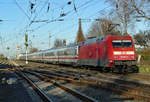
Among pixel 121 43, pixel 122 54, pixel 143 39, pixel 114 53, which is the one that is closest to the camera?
pixel 114 53

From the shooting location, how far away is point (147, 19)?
27.3 m

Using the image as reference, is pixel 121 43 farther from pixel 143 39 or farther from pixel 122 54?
pixel 143 39

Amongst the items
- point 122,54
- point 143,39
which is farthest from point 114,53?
point 143,39

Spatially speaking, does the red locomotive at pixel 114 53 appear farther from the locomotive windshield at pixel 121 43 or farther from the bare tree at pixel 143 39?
the bare tree at pixel 143 39

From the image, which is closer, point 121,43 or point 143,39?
point 121,43

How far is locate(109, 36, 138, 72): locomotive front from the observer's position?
17.7 m

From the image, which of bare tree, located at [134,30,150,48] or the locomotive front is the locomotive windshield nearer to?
the locomotive front

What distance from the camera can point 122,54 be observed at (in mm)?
18000

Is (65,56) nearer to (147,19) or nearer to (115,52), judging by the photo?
(147,19)

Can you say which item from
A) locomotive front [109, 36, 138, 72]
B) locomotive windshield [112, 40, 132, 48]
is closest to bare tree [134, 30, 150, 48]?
locomotive windshield [112, 40, 132, 48]

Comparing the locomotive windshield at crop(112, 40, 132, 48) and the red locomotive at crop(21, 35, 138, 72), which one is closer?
the red locomotive at crop(21, 35, 138, 72)

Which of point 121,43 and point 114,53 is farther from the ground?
point 121,43

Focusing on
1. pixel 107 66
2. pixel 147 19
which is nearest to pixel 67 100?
pixel 107 66

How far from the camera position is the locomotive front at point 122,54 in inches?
696
